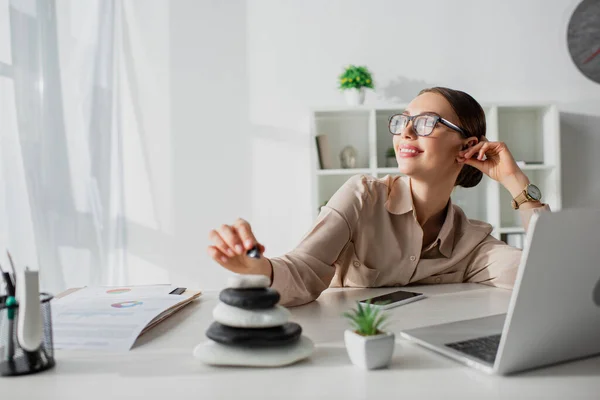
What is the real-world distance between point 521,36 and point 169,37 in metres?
2.23

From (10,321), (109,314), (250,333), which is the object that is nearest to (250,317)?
(250,333)

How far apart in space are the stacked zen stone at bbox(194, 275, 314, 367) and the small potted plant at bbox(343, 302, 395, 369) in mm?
74

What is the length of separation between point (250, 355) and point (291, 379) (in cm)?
8

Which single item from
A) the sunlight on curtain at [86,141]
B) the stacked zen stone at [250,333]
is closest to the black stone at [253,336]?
the stacked zen stone at [250,333]

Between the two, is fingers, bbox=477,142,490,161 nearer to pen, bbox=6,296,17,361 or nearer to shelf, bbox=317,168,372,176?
pen, bbox=6,296,17,361

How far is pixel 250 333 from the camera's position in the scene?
0.76 metres

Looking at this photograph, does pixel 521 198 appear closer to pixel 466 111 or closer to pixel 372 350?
pixel 466 111

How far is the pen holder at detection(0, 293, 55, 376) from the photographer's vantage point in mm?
734

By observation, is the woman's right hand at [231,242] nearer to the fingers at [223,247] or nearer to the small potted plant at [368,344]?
the fingers at [223,247]

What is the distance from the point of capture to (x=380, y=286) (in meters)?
1.50

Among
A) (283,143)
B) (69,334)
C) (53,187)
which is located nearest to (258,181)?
(283,143)

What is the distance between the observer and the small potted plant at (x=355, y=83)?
3078 millimetres

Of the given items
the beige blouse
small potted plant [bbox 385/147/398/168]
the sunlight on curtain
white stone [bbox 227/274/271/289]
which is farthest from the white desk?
small potted plant [bbox 385/147/398/168]

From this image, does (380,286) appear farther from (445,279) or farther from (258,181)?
(258,181)
